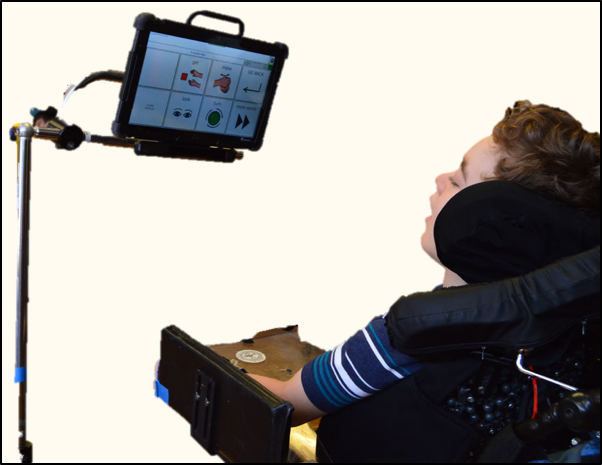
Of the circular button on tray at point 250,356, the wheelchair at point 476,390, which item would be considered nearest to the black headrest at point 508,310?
the wheelchair at point 476,390

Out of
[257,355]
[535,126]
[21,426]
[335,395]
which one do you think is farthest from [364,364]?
[21,426]

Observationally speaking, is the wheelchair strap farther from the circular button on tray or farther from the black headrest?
the circular button on tray

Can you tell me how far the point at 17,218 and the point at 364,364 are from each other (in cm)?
101

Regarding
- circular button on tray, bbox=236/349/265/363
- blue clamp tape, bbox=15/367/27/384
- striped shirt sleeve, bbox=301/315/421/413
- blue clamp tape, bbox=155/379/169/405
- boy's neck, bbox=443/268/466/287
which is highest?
boy's neck, bbox=443/268/466/287

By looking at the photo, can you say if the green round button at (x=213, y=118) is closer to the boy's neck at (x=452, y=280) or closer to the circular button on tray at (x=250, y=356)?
the circular button on tray at (x=250, y=356)

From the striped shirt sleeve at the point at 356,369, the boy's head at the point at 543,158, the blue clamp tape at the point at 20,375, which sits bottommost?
the blue clamp tape at the point at 20,375

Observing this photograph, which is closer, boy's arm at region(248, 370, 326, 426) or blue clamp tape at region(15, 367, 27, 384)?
boy's arm at region(248, 370, 326, 426)

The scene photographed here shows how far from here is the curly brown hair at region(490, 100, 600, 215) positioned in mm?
Result: 1184

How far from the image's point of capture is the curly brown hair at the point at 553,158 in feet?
3.88

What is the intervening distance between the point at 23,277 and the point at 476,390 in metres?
1.20

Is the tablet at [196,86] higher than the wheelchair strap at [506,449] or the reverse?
higher

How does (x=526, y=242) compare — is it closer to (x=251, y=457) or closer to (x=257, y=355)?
(x=251, y=457)

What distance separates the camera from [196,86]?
1797mm

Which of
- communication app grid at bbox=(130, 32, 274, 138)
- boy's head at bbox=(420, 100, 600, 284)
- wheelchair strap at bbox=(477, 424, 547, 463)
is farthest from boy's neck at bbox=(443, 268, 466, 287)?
communication app grid at bbox=(130, 32, 274, 138)
